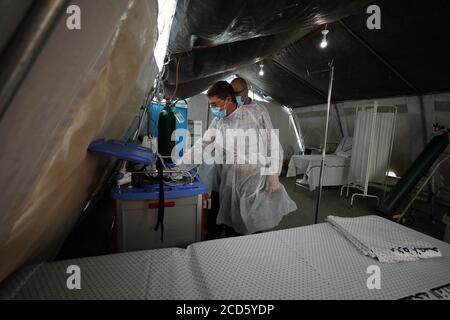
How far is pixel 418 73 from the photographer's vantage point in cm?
256

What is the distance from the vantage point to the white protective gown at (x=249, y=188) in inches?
60.9

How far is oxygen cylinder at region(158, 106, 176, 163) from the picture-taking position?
1801mm

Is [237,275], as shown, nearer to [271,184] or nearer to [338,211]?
[271,184]

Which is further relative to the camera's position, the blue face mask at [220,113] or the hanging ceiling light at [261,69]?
the hanging ceiling light at [261,69]

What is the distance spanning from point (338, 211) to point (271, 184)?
1918mm

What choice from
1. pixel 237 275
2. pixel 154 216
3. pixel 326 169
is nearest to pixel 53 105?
pixel 237 275

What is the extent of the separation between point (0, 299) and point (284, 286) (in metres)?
0.73

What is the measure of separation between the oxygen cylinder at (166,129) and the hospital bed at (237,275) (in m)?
1.25

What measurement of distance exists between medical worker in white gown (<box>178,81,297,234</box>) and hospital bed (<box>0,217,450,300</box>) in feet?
2.36

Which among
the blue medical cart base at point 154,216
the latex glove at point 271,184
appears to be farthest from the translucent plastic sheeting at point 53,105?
the latex glove at point 271,184

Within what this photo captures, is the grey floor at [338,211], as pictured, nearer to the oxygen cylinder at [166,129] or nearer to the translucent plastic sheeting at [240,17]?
the oxygen cylinder at [166,129]

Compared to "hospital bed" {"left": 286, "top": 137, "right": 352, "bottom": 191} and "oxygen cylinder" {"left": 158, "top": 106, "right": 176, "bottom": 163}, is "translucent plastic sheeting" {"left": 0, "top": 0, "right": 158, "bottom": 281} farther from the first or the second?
"hospital bed" {"left": 286, "top": 137, "right": 352, "bottom": 191}

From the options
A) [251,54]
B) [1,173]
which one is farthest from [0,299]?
[251,54]
